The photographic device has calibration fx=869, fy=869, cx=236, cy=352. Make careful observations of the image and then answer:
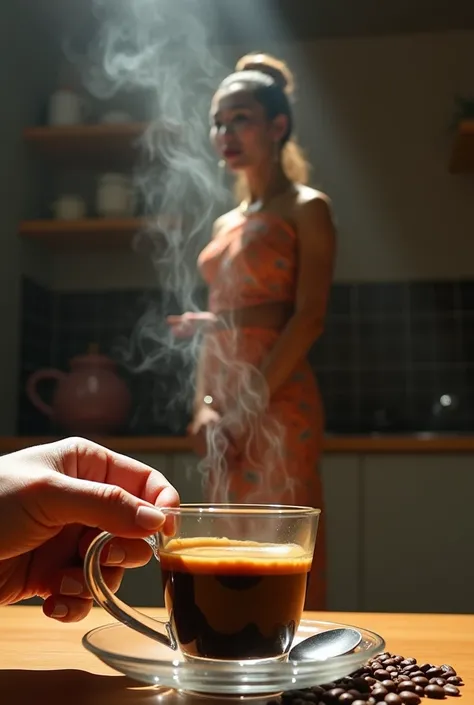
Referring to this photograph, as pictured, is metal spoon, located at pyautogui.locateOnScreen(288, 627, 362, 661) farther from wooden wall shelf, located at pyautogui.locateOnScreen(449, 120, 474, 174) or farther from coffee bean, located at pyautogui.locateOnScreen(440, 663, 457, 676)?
wooden wall shelf, located at pyautogui.locateOnScreen(449, 120, 474, 174)

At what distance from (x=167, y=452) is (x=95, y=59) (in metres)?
1.66

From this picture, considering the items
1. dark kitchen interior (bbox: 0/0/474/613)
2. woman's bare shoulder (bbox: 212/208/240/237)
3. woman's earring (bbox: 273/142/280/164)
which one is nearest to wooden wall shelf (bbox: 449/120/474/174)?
dark kitchen interior (bbox: 0/0/474/613)

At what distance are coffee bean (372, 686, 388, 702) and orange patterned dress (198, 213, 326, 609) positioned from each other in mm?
1219

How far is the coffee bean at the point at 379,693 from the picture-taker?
0.53m

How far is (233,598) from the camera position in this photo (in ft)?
1.91

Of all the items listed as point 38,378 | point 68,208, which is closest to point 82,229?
point 68,208

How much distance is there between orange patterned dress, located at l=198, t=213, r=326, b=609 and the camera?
1778 mm

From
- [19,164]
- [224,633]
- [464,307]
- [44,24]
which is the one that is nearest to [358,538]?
[464,307]

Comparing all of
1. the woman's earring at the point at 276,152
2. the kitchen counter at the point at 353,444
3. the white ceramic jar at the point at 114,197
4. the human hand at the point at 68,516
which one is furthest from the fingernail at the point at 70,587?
the white ceramic jar at the point at 114,197

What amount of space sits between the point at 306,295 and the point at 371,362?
1.40 meters

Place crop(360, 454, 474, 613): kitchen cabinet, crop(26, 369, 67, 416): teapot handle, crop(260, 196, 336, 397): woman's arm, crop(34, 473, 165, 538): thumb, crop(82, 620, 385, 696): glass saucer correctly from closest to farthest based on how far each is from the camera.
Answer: crop(82, 620, 385, 696): glass saucer < crop(34, 473, 165, 538): thumb < crop(260, 196, 336, 397): woman's arm < crop(360, 454, 474, 613): kitchen cabinet < crop(26, 369, 67, 416): teapot handle

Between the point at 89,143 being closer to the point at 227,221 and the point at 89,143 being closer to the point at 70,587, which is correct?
the point at 227,221

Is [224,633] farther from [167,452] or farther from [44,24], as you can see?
[44,24]

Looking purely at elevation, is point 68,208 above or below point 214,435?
above
